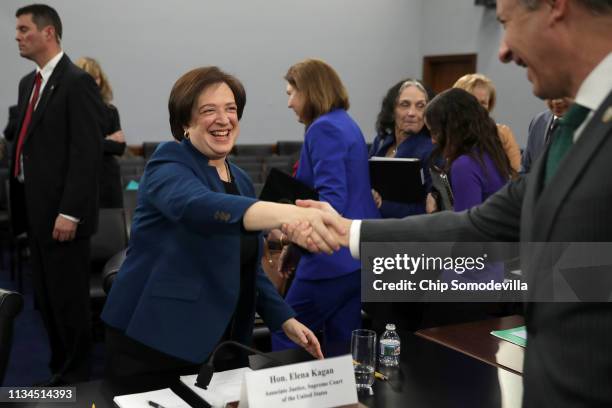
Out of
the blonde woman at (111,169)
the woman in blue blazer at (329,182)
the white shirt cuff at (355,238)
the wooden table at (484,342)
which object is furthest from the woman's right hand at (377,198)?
the blonde woman at (111,169)

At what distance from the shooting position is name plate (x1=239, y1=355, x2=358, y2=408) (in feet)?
4.43

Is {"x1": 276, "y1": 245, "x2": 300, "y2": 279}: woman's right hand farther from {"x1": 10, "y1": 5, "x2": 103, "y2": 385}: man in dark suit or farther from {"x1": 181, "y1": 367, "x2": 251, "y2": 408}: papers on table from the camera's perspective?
{"x1": 181, "y1": 367, "x2": 251, "y2": 408}: papers on table

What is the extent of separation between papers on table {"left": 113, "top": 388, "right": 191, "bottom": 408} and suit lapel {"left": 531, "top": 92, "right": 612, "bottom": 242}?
0.98 m

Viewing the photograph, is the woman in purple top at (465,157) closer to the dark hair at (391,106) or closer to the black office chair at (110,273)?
the dark hair at (391,106)

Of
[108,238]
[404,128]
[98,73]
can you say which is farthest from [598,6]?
[98,73]

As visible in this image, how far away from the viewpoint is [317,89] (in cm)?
300

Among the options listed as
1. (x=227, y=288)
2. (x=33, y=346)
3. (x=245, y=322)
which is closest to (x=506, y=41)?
(x=227, y=288)

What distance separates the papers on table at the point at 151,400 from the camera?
158cm

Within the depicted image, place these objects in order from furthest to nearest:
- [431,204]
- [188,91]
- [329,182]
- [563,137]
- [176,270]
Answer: [431,204], [329,182], [188,91], [176,270], [563,137]

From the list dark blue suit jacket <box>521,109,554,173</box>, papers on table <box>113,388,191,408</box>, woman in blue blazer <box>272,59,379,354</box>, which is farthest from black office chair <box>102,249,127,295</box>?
dark blue suit jacket <box>521,109,554,173</box>

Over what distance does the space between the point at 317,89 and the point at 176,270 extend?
1.34m

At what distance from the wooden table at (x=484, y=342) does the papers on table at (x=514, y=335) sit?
21mm

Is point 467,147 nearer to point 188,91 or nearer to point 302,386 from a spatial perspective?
point 188,91

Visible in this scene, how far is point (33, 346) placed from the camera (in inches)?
169
